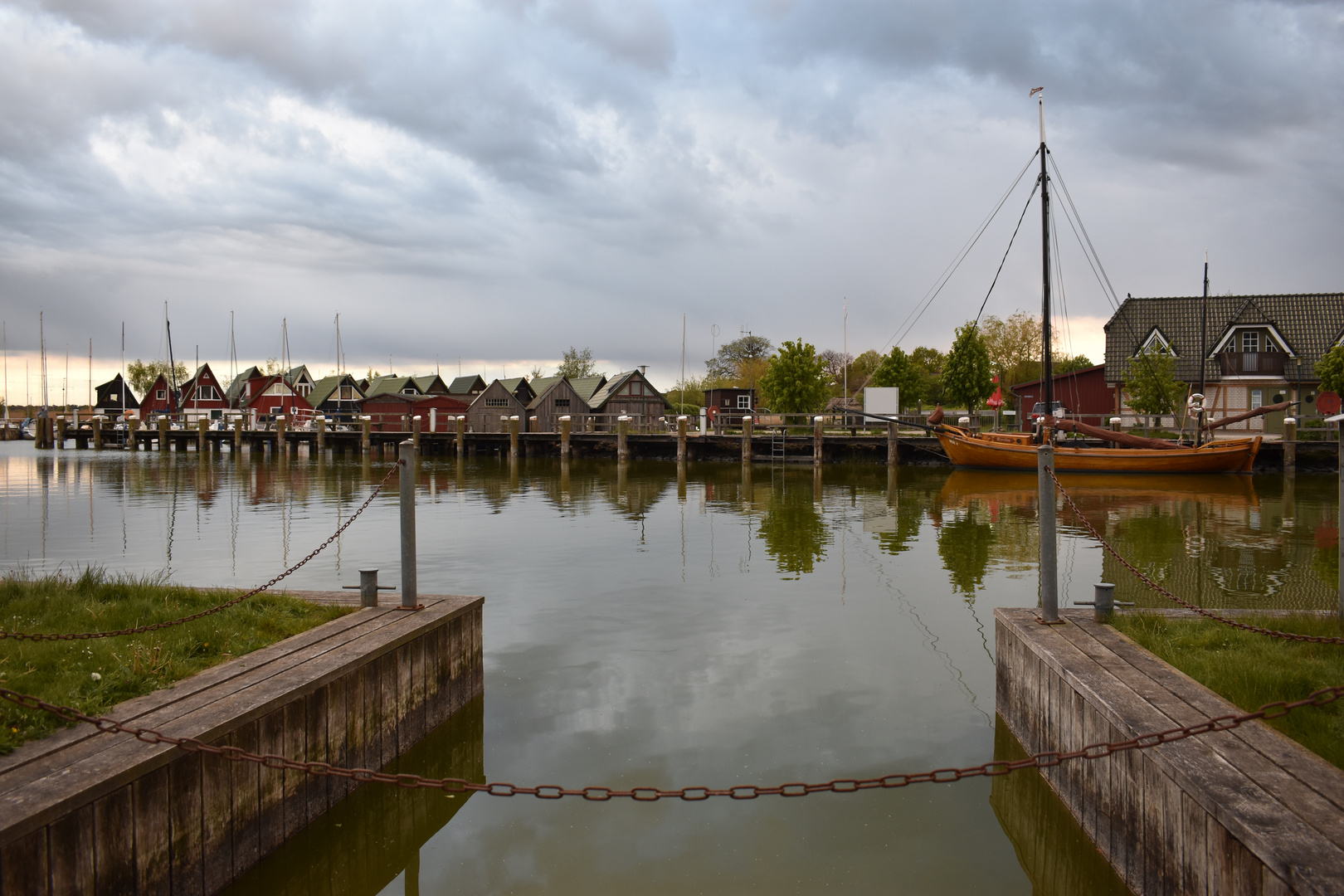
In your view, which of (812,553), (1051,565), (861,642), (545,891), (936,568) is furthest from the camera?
(812,553)

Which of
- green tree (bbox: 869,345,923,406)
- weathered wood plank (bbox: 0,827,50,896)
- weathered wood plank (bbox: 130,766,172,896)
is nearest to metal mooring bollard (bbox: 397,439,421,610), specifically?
weathered wood plank (bbox: 130,766,172,896)

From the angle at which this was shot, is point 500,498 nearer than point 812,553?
No

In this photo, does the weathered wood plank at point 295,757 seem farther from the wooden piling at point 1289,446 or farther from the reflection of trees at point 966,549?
the wooden piling at point 1289,446

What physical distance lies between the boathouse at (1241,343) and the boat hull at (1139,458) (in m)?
12.6

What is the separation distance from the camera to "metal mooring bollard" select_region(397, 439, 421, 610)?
267 inches

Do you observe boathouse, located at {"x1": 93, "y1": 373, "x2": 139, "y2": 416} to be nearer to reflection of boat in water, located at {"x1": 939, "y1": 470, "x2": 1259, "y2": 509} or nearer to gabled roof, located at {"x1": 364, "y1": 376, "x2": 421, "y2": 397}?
gabled roof, located at {"x1": 364, "y1": 376, "x2": 421, "y2": 397}

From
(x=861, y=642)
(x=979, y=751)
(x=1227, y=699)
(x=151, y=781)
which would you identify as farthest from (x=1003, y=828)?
(x=151, y=781)

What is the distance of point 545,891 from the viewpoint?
4883 millimetres

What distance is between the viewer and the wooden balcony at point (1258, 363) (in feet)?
152

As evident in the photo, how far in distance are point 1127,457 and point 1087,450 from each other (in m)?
1.66

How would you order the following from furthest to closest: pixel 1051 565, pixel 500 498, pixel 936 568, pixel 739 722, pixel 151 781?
pixel 500 498 < pixel 936 568 < pixel 739 722 < pixel 1051 565 < pixel 151 781

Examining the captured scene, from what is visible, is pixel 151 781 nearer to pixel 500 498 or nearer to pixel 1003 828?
pixel 1003 828

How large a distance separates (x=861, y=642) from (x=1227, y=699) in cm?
494

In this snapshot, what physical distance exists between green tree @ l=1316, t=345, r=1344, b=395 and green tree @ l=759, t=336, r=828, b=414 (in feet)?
101
